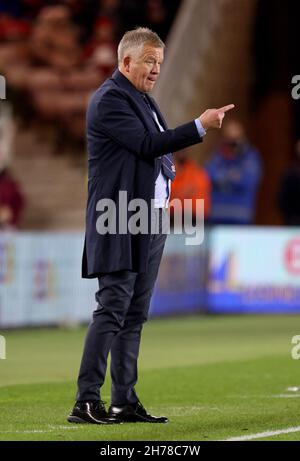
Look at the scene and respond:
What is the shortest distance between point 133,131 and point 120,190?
1.16ft

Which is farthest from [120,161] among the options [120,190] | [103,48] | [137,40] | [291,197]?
[103,48]

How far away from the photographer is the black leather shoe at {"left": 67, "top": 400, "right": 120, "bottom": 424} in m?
8.21

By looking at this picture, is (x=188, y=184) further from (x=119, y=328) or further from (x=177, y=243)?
(x=119, y=328)

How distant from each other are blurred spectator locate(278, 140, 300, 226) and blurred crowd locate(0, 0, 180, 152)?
3210 millimetres

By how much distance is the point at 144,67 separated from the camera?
8.26 metres

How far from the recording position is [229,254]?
19.7 m

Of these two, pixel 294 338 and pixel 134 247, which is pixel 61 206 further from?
pixel 134 247

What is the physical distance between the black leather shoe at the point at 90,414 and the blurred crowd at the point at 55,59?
527 inches

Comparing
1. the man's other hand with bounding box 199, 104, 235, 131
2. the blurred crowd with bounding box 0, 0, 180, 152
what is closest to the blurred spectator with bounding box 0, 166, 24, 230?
the blurred crowd with bounding box 0, 0, 180, 152

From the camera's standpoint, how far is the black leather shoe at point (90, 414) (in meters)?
8.21

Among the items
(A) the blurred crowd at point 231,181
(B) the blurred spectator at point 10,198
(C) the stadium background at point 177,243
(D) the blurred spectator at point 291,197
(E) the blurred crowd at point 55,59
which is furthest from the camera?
(E) the blurred crowd at point 55,59

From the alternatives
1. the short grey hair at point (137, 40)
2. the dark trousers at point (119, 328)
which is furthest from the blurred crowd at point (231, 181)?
the short grey hair at point (137, 40)

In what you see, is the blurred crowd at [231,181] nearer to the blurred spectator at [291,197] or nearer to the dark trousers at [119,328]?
the blurred spectator at [291,197]
